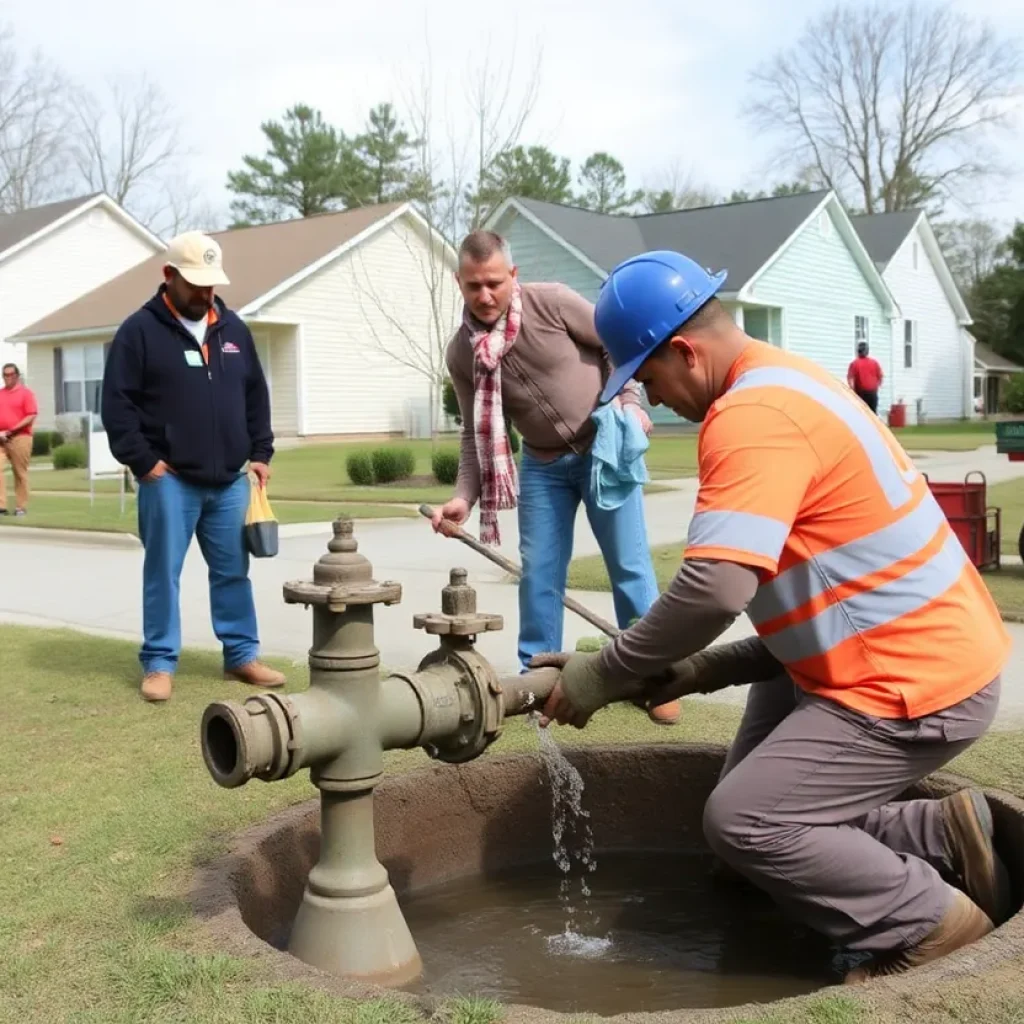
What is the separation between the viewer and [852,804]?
2.88 meters

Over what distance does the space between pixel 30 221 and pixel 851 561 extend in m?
35.4

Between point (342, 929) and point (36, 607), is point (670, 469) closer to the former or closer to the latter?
point (36, 607)

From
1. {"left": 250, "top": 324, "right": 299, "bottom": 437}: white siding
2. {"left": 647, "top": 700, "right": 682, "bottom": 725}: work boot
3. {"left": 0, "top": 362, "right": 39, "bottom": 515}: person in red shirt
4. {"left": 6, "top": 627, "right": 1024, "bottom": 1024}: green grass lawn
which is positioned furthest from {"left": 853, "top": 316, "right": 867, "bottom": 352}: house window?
{"left": 647, "top": 700, "right": 682, "bottom": 725}: work boot

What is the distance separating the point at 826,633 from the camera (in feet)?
9.10

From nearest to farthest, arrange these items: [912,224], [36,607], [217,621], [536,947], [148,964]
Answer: [148,964] → [536,947] → [217,621] → [36,607] → [912,224]

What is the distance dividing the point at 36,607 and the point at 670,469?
1234 cm

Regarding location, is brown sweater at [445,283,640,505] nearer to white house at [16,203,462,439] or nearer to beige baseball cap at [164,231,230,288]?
beige baseball cap at [164,231,230,288]

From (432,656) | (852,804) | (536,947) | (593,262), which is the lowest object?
(536,947)

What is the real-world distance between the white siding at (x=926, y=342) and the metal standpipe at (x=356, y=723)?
34.4 m

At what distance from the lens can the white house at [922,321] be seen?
36.4 meters

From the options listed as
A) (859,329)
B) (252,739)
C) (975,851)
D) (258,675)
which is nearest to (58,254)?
(859,329)

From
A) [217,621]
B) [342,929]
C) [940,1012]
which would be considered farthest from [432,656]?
[217,621]

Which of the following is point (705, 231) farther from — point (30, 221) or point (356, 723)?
point (356, 723)

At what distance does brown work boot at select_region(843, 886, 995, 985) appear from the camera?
2867 millimetres
